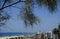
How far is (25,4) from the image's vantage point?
162 centimetres

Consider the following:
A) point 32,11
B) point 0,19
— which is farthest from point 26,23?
point 0,19

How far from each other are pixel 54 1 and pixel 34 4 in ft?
0.55

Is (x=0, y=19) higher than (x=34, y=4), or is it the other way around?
(x=34, y=4)

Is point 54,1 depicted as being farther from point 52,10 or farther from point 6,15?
point 6,15

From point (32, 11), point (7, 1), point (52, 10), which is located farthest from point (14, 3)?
point (52, 10)

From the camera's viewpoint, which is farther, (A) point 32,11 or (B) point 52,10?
(A) point 32,11

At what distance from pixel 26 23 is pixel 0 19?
220 mm

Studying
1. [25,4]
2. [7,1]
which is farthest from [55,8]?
[7,1]

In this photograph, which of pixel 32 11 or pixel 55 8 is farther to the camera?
pixel 32 11

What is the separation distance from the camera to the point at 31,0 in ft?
5.30

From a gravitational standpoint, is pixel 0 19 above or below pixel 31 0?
below

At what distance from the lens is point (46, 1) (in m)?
1.56

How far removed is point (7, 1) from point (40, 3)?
28 centimetres

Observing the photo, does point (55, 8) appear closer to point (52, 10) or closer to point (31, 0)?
point (52, 10)
